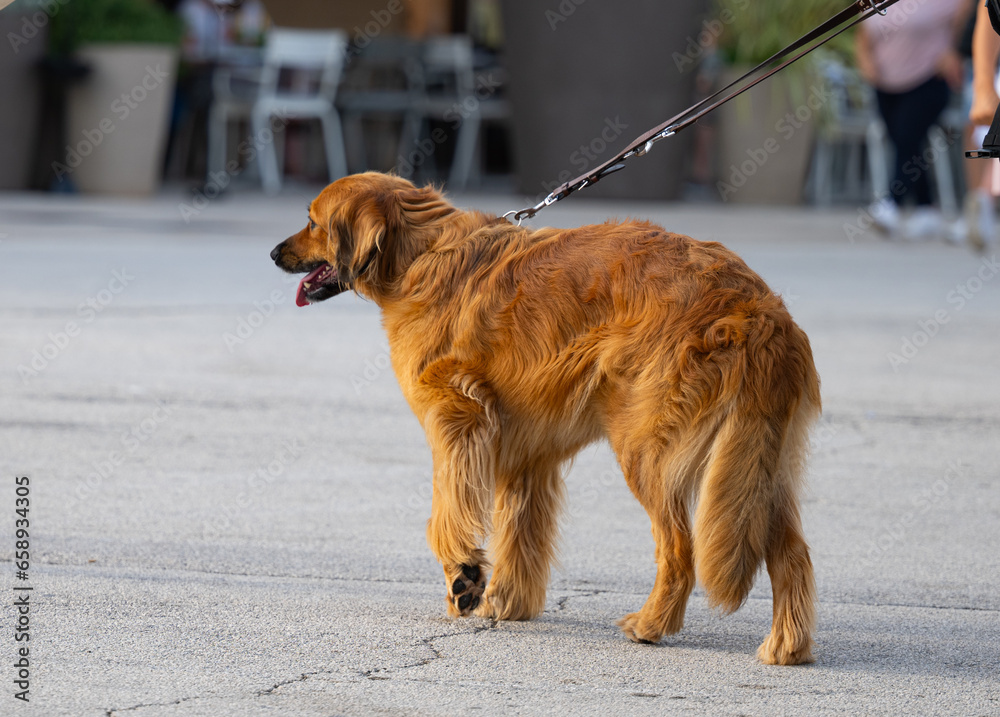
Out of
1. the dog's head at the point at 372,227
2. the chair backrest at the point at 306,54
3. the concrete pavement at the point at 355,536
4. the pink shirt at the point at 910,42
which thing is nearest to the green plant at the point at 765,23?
the pink shirt at the point at 910,42

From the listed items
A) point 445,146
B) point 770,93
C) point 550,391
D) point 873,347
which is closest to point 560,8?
point 770,93

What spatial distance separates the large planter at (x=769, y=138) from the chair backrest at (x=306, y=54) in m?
4.76

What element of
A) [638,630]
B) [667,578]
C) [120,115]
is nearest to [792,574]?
[667,578]

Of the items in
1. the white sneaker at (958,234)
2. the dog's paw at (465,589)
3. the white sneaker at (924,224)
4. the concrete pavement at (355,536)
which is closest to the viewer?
the concrete pavement at (355,536)

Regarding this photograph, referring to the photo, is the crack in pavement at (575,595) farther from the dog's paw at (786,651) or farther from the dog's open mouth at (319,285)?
the dog's open mouth at (319,285)

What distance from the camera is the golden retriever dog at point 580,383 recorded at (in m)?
3.24

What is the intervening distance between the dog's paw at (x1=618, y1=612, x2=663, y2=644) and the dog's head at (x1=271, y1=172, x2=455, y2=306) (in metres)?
1.18

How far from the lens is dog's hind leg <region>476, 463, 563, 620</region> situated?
3738 mm

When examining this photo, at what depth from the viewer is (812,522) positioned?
4.81 metres

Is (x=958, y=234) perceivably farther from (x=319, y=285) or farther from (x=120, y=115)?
(x=319, y=285)

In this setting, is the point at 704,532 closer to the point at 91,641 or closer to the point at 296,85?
the point at 91,641

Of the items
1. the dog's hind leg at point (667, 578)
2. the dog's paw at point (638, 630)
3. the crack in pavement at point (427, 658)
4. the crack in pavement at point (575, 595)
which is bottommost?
the crack in pavement at point (575, 595)

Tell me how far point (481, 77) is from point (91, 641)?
1435 cm

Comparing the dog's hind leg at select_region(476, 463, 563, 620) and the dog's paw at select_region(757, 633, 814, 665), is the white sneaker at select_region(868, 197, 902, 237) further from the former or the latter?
the dog's paw at select_region(757, 633, 814, 665)
